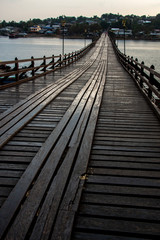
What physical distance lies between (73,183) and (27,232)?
1.01 m

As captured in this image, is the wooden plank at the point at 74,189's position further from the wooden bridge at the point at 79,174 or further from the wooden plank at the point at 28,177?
the wooden plank at the point at 28,177

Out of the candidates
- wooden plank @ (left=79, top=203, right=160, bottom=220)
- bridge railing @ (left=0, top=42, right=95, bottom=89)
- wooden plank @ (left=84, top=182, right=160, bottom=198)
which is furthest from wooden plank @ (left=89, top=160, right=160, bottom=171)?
bridge railing @ (left=0, top=42, right=95, bottom=89)

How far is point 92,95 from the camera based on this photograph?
9492 mm

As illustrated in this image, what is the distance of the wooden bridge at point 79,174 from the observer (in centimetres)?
278

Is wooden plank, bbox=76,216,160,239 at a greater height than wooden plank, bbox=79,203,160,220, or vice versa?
wooden plank, bbox=79,203,160,220

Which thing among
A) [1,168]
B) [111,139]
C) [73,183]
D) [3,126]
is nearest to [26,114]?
[3,126]

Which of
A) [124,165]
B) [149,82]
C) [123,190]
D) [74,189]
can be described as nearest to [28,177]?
[74,189]

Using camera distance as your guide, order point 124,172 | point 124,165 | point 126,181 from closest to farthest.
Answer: point 126,181, point 124,172, point 124,165

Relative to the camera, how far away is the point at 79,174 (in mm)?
3779

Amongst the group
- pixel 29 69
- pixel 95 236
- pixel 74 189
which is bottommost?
pixel 95 236

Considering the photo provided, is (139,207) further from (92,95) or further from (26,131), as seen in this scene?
(92,95)

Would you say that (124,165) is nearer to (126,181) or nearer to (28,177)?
(126,181)

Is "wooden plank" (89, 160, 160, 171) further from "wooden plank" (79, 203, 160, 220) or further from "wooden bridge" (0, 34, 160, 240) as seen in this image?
"wooden plank" (79, 203, 160, 220)

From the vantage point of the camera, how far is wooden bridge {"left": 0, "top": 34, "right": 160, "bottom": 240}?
9.11 ft
